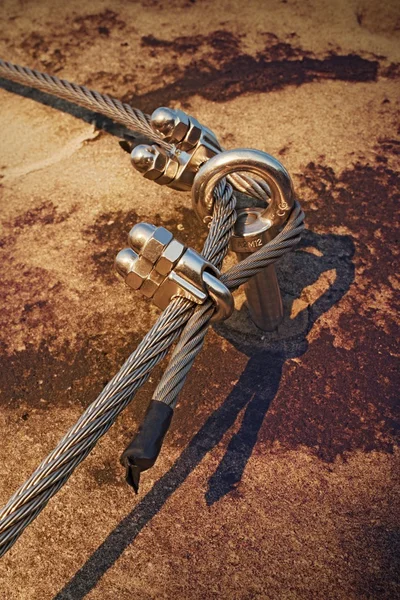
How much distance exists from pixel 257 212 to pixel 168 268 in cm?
30

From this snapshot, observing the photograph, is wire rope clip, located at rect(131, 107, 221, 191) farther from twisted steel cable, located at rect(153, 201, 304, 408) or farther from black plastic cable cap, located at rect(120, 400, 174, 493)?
black plastic cable cap, located at rect(120, 400, 174, 493)

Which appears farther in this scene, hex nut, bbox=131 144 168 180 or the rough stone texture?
hex nut, bbox=131 144 168 180

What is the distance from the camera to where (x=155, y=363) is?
102 centimetres

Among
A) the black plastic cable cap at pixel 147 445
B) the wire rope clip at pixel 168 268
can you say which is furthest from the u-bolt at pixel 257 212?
the black plastic cable cap at pixel 147 445

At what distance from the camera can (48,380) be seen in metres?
1.27

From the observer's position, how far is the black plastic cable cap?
886 millimetres

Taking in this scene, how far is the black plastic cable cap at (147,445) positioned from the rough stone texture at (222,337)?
0.73 feet

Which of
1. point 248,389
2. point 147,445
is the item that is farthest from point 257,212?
point 147,445

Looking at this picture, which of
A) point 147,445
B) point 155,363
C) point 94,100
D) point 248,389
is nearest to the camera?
point 147,445

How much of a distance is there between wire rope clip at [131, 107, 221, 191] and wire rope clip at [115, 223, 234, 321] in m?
0.24

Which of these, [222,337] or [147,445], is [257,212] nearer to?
[222,337]

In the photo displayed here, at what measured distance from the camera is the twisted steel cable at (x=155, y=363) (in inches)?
35.9

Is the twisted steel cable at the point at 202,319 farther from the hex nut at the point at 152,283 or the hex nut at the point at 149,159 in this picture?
the hex nut at the point at 149,159

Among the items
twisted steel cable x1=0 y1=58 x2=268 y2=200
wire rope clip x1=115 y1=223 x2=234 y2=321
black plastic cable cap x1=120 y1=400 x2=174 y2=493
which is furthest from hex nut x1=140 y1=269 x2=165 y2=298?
twisted steel cable x1=0 y1=58 x2=268 y2=200
